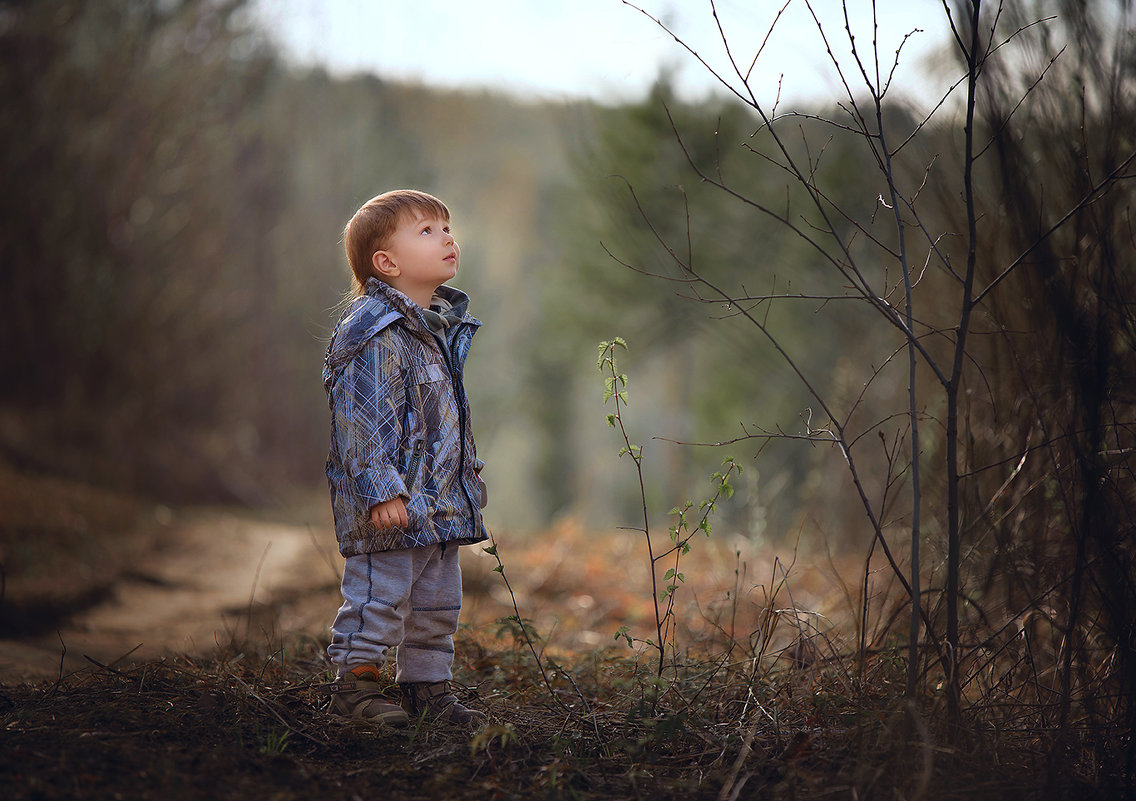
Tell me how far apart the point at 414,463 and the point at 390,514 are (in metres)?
0.19

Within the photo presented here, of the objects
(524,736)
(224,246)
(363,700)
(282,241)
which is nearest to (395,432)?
(363,700)

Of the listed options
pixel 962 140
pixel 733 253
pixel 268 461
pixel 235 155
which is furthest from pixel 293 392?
pixel 962 140

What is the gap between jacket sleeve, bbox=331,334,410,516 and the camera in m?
2.41

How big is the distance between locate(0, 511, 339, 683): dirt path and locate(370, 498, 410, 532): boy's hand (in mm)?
691

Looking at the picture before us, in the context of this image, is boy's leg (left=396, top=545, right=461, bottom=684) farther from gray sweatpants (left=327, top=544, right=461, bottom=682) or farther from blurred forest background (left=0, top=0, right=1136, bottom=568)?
blurred forest background (left=0, top=0, right=1136, bottom=568)

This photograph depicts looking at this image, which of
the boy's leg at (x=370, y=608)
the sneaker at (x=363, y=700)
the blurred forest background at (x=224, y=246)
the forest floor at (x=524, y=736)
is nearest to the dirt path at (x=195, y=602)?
A: the forest floor at (x=524, y=736)

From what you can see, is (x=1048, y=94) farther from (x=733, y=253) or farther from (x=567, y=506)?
(x=567, y=506)

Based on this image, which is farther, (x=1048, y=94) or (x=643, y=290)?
(x=643, y=290)

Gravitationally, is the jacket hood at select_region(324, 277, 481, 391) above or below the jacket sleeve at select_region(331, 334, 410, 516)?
above

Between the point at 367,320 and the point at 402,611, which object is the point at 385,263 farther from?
the point at 402,611

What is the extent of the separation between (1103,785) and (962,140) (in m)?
2.57

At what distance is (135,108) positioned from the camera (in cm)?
904

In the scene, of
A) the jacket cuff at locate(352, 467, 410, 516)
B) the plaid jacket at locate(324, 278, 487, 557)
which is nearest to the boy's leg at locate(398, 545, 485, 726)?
the plaid jacket at locate(324, 278, 487, 557)

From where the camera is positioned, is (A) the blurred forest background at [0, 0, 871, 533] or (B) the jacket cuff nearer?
(B) the jacket cuff
